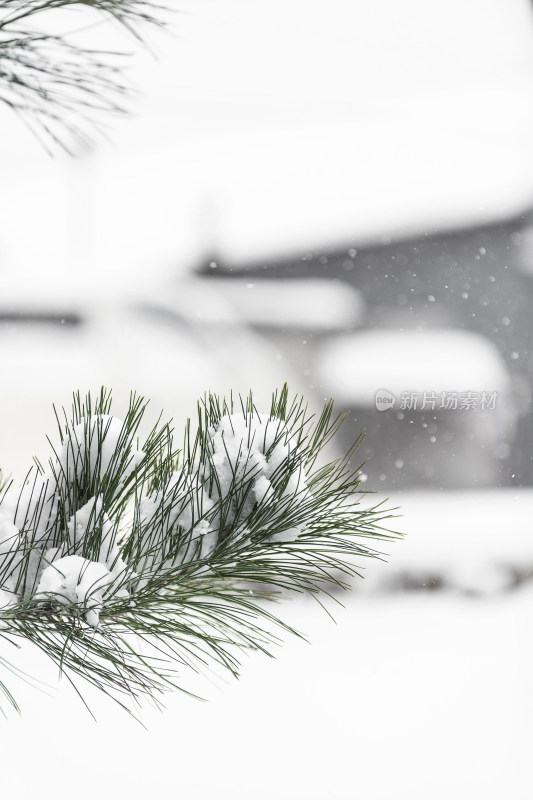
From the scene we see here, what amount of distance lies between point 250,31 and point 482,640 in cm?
131

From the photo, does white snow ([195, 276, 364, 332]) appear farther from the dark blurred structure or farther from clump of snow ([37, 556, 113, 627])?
clump of snow ([37, 556, 113, 627])

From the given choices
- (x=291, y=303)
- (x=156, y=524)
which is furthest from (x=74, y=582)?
(x=291, y=303)

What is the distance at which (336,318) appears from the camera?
1.36 metres

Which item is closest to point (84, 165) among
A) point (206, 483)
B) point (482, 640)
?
point (206, 483)

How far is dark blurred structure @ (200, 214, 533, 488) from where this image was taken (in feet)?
4.45

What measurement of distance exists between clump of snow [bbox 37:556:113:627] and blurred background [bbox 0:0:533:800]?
0.96 metres

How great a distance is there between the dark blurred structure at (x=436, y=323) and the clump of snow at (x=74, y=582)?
3.37 feet

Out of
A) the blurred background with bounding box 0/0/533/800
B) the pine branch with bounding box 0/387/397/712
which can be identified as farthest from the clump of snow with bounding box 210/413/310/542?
the blurred background with bounding box 0/0/533/800

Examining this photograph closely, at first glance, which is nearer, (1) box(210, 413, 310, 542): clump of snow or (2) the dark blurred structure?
(1) box(210, 413, 310, 542): clump of snow

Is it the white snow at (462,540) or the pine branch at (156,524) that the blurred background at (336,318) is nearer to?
the white snow at (462,540)

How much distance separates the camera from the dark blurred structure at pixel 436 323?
4.45 ft

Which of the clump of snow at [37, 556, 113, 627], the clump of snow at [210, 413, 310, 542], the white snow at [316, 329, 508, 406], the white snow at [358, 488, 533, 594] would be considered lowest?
the clump of snow at [37, 556, 113, 627]

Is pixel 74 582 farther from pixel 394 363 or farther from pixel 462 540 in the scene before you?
pixel 462 540

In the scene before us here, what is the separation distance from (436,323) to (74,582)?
1.17 meters
